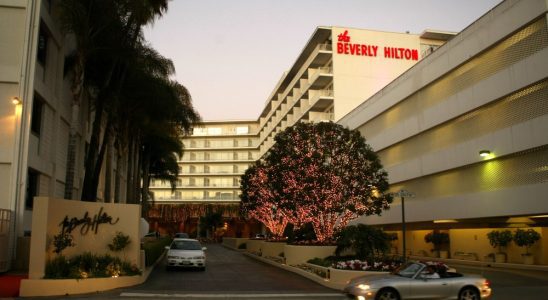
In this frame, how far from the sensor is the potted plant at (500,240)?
2711 cm

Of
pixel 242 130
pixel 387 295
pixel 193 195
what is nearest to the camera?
pixel 387 295

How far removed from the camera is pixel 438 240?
33.9m

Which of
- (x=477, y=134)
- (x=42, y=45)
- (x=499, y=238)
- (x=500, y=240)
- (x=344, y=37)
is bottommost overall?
(x=500, y=240)

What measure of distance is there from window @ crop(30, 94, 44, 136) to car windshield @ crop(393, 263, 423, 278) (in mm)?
16973

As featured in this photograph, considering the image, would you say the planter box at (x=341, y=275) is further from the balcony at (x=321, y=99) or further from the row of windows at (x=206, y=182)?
the row of windows at (x=206, y=182)

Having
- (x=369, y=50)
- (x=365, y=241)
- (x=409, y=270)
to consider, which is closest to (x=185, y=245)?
(x=365, y=241)

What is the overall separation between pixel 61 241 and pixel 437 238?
80.8 ft

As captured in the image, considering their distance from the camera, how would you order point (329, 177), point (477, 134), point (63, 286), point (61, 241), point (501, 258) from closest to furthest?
point (63, 286), point (61, 241), point (329, 177), point (501, 258), point (477, 134)

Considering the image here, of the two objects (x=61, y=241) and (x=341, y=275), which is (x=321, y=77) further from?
(x=61, y=241)

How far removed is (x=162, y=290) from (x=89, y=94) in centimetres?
1530

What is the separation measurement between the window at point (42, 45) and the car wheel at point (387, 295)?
18.0 meters

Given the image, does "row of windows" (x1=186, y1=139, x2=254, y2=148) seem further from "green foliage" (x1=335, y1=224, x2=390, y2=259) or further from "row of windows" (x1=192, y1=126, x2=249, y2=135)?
"green foliage" (x1=335, y1=224, x2=390, y2=259)

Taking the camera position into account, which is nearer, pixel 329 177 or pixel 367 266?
pixel 367 266

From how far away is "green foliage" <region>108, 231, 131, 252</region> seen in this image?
19.5 meters
